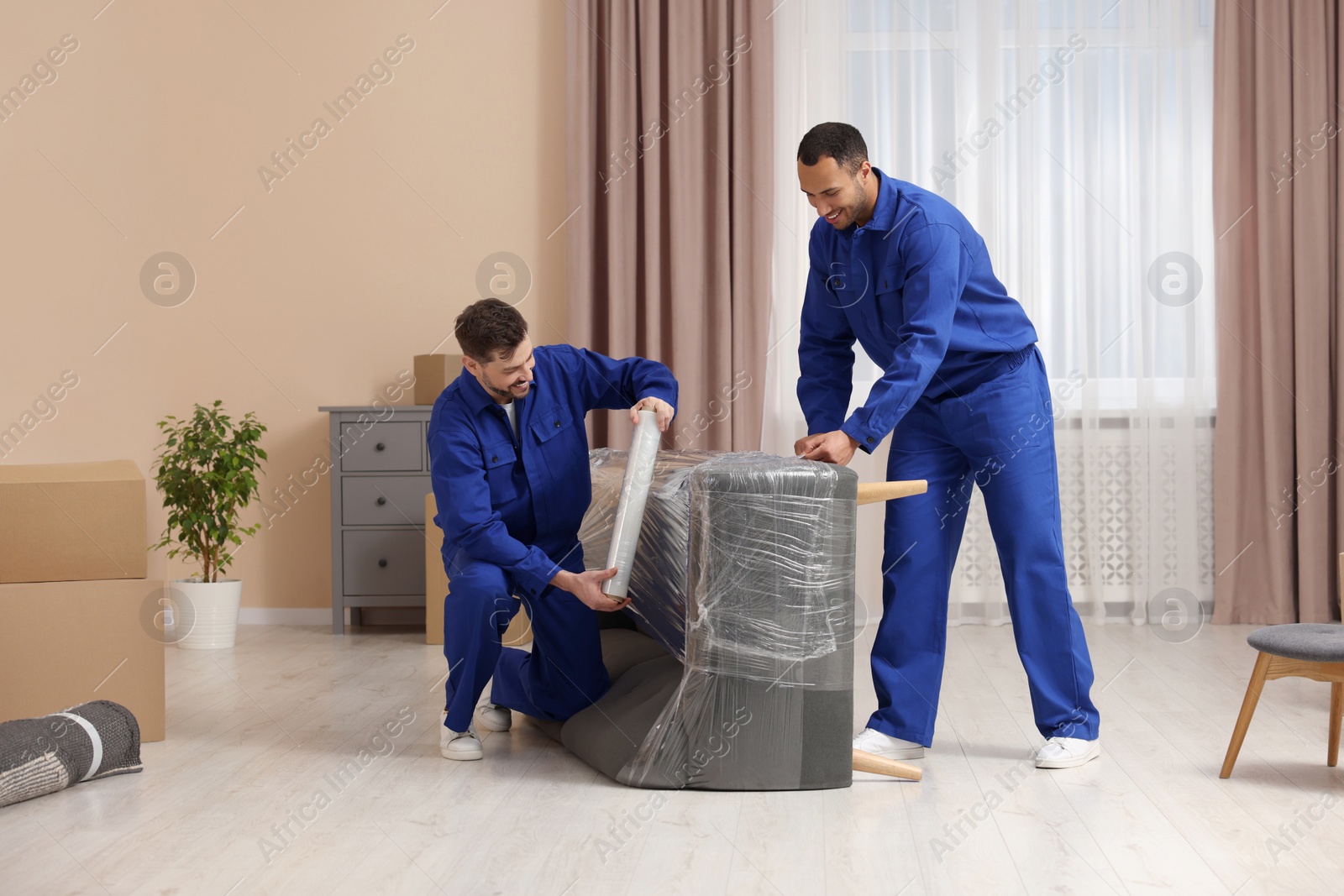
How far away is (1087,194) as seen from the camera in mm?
4027

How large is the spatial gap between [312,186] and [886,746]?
3.07m

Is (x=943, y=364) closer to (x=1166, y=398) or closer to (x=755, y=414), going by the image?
(x=755, y=414)

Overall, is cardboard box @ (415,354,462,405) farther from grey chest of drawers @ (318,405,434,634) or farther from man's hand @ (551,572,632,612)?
man's hand @ (551,572,632,612)

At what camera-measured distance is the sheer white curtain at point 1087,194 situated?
4.00m

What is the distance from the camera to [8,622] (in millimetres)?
2330

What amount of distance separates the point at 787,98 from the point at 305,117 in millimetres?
1778

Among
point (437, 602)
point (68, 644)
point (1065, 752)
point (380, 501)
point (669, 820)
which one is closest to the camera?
point (669, 820)

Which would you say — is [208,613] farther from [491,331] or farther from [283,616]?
[491,331]

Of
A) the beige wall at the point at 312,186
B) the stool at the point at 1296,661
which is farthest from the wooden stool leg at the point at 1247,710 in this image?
the beige wall at the point at 312,186

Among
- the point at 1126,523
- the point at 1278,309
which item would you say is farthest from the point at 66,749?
the point at 1278,309

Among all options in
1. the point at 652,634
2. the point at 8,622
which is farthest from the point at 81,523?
the point at 652,634

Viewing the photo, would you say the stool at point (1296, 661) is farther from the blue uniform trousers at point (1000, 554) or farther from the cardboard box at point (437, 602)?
the cardboard box at point (437, 602)

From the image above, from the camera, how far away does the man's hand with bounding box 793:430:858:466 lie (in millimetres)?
2127

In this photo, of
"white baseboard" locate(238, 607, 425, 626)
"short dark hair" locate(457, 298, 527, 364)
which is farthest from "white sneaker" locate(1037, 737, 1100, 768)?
"white baseboard" locate(238, 607, 425, 626)
